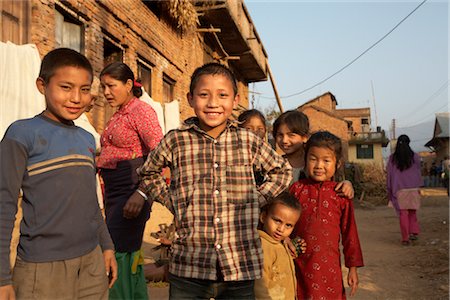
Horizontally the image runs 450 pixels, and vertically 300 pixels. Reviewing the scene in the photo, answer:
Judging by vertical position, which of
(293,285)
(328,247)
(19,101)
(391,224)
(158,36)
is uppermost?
(158,36)

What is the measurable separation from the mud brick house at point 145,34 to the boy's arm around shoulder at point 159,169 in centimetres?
372

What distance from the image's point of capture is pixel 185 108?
1127 cm

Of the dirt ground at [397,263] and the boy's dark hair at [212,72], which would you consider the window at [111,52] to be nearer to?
the dirt ground at [397,263]

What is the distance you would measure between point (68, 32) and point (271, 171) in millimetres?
5296

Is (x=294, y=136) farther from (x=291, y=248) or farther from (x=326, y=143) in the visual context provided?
(x=291, y=248)

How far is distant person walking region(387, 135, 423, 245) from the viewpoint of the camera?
7.49 meters

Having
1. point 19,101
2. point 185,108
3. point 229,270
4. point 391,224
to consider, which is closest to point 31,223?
point 229,270


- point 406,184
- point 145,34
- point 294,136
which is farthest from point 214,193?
point 145,34

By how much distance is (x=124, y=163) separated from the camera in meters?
2.82

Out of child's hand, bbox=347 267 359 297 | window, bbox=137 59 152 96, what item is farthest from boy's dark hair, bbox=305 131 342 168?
window, bbox=137 59 152 96

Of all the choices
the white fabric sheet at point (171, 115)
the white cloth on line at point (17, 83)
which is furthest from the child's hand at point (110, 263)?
the white fabric sheet at point (171, 115)

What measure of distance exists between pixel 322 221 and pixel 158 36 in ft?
26.1

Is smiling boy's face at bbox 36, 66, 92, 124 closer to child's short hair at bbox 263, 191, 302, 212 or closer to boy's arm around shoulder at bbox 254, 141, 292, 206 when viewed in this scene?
boy's arm around shoulder at bbox 254, 141, 292, 206

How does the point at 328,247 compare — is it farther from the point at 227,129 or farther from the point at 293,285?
the point at 227,129
